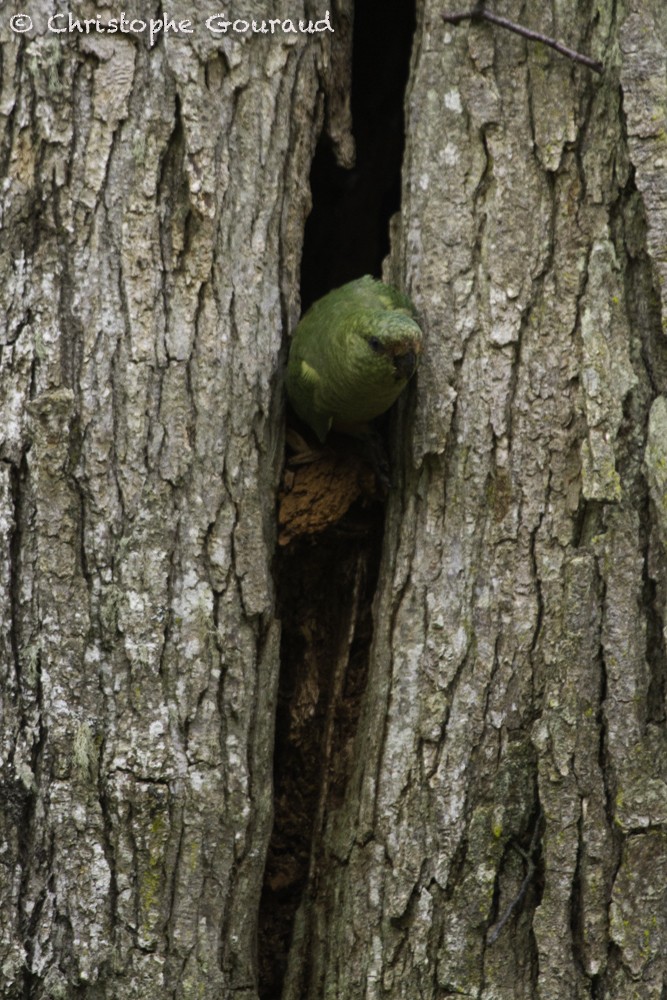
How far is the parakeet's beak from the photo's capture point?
2531 millimetres

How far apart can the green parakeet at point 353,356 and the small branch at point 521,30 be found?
74 cm

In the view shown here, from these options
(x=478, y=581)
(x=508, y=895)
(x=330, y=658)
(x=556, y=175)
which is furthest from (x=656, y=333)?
(x=508, y=895)

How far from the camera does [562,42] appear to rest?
2.72 m

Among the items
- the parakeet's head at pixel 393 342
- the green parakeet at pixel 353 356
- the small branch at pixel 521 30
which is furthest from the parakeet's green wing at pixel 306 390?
the small branch at pixel 521 30


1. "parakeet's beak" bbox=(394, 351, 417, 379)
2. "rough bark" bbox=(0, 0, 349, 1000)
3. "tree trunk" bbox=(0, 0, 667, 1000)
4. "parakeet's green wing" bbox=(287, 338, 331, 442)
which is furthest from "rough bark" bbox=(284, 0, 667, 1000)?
"rough bark" bbox=(0, 0, 349, 1000)

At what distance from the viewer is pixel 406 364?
255cm

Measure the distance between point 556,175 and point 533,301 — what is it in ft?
1.15

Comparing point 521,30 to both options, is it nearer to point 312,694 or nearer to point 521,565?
point 521,565

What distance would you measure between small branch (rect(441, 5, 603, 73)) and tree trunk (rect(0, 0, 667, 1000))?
0.03 metres

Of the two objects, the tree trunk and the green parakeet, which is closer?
the tree trunk

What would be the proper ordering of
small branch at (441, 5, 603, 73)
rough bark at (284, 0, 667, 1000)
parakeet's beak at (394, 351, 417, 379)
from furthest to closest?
1. small branch at (441, 5, 603, 73)
2. parakeet's beak at (394, 351, 417, 379)
3. rough bark at (284, 0, 667, 1000)

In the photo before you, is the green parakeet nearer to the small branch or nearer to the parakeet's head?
the parakeet's head

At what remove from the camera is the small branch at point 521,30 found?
8.73 feet

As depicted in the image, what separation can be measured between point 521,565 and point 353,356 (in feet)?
2.26
